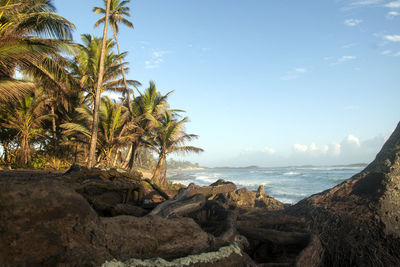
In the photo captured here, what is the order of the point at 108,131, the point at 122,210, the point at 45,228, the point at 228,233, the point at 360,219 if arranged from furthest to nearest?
the point at 108,131 < the point at 360,219 < the point at 122,210 < the point at 228,233 < the point at 45,228

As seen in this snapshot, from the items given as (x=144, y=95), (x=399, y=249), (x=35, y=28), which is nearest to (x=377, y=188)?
(x=399, y=249)

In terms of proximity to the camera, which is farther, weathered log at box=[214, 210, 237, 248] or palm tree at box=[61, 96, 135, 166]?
palm tree at box=[61, 96, 135, 166]

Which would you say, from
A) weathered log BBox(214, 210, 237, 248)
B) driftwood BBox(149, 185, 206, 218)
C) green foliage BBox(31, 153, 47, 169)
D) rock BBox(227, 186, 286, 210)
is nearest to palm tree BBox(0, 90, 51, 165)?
green foliage BBox(31, 153, 47, 169)

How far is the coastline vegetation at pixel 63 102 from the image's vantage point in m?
9.91

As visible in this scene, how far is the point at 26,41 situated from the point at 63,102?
6.53 metres

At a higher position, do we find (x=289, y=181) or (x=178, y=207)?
(x=178, y=207)

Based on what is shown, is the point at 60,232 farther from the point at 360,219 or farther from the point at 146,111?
the point at 146,111

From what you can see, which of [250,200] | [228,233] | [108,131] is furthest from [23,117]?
[228,233]

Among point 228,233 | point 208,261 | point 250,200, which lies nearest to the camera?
point 208,261

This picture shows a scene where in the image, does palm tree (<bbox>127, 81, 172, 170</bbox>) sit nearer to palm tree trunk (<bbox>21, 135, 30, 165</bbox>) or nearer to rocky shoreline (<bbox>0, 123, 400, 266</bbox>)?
palm tree trunk (<bbox>21, 135, 30, 165</bbox>)

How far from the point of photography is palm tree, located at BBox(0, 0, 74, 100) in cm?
913

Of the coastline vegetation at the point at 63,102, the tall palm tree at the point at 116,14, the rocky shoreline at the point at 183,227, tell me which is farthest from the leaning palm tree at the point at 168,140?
the rocky shoreline at the point at 183,227

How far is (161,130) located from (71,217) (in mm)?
17393

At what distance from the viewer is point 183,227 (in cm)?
220
